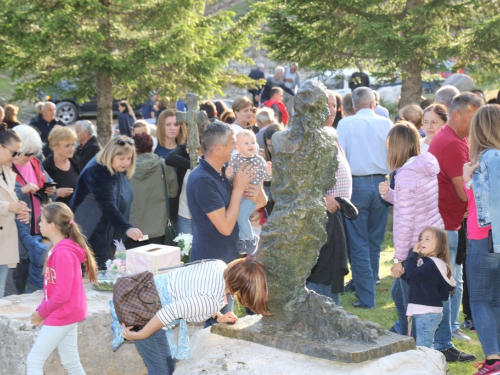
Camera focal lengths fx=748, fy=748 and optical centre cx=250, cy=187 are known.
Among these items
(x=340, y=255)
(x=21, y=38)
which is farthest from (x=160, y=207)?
(x=21, y=38)

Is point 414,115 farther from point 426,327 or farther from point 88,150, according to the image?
point 88,150

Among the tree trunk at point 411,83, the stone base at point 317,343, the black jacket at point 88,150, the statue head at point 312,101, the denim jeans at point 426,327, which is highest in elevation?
the tree trunk at point 411,83

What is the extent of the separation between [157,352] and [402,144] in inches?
116

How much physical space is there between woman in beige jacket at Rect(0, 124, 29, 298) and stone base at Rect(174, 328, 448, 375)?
271 cm

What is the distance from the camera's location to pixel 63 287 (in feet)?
18.4

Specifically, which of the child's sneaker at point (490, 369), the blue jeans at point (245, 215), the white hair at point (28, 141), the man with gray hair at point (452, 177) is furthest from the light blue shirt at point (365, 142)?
the white hair at point (28, 141)

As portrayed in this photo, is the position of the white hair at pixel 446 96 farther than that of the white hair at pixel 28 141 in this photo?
Yes

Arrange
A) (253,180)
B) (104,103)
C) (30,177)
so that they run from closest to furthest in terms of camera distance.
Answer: (253,180) < (30,177) < (104,103)

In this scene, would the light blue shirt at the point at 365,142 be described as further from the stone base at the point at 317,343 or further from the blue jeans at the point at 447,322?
the stone base at the point at 317,343

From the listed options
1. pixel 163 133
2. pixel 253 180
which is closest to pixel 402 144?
pixel 253 180

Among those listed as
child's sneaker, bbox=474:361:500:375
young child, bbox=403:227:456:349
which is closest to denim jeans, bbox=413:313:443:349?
young child, bbox=403:227:456:349

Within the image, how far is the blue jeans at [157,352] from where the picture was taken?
5277mm

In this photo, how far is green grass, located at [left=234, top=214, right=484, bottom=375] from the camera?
22.5ft

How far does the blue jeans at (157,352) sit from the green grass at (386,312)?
2766 millimetres
